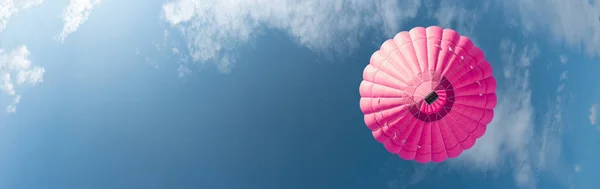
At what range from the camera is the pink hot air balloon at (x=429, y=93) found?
20719 mm

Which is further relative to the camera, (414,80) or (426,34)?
(426,34)

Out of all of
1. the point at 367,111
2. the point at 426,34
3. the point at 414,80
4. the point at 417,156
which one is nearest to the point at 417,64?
the point at 414,80

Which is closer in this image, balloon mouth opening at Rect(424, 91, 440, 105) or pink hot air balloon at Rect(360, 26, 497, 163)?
balloon mouth opening at Rect(424, 91, 440, 105)

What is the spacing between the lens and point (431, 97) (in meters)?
20.4

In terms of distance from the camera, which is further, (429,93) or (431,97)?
(431,97)

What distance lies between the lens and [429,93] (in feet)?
66.3

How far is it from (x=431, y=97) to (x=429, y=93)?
361mm

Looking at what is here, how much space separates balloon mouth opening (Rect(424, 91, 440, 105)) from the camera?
66.6 feet

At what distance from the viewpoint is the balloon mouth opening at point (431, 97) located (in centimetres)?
2029

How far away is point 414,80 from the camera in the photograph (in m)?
20.8

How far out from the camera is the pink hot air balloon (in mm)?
20719

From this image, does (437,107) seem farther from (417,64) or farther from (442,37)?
(442,37)

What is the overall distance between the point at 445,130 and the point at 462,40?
5949 millimetres

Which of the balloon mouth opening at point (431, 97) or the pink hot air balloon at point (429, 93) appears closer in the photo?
the balloon mouth opening at point (431, 97)
